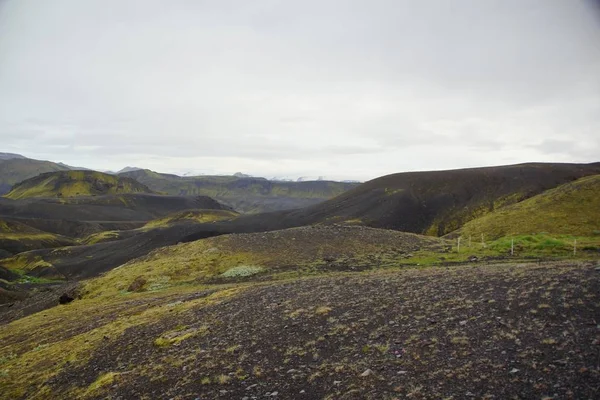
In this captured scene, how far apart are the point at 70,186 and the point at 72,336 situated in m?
195

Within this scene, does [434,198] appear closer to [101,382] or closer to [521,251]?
[521,251]

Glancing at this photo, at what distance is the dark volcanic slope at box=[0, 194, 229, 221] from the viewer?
13150 cm

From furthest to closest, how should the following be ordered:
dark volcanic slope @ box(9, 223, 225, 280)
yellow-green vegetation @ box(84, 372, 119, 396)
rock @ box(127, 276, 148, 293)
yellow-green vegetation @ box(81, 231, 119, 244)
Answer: yellow-green vegetation @ box(81, 231, 119, 244), dark volcanic slope @ box(9, 223, 225, 280), rock @ box(127, 276, 148, 293), yellow-green vegetation @ box(84, 372, 119, 396)

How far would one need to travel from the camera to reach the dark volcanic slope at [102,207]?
431 ft

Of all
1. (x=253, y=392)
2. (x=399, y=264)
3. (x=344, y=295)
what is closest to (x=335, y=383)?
(x=253, y=392)

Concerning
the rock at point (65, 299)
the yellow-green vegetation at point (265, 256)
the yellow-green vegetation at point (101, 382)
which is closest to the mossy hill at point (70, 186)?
the rock at point (65, 299)

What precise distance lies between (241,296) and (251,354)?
605 cm

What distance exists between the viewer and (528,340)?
7.60 meters

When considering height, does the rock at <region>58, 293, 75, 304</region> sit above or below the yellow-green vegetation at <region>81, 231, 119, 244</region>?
above

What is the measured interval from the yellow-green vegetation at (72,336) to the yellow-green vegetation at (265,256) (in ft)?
15.4

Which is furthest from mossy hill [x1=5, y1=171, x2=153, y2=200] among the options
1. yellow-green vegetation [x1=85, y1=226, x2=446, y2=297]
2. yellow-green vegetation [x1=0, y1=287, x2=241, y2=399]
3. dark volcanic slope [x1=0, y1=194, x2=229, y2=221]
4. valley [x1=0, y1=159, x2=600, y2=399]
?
yellow-green vegetation [x1=0, y1=287, x2=241, y2=399]

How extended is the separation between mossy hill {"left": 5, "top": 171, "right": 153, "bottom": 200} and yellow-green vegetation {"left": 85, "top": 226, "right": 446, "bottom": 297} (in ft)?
562

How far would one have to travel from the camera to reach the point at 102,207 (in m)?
145

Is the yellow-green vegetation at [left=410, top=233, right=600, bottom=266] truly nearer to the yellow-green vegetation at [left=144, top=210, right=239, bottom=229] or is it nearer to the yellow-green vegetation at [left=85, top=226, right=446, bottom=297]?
the yellow-green vegetation at [left=85, top=226, right=446, bottom=297]
